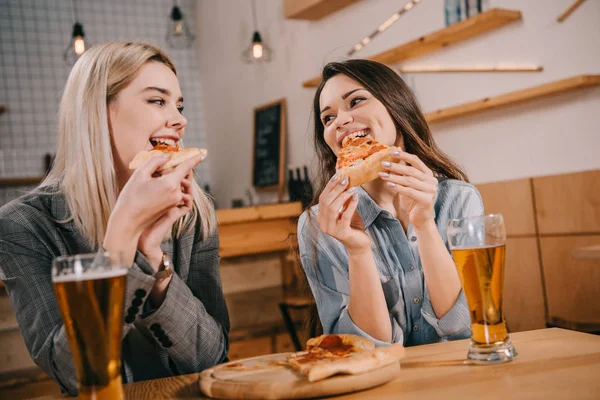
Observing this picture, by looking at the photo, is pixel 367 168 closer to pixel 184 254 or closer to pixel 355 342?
pixel 184 254

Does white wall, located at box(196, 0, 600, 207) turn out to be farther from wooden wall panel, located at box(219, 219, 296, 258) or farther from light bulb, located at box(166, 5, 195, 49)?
wooden wall panel, located at box(219, 219, 296, 258)

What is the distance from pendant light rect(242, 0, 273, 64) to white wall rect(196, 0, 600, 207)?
86 millimetres

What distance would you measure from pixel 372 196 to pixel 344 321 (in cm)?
54

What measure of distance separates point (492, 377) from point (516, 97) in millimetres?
2704

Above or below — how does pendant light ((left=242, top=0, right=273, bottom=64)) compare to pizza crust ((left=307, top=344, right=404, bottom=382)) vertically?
above

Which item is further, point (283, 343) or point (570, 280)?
point (283, 343)

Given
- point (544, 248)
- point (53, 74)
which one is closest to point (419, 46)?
point (544, 248)

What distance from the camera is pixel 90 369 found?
954mm

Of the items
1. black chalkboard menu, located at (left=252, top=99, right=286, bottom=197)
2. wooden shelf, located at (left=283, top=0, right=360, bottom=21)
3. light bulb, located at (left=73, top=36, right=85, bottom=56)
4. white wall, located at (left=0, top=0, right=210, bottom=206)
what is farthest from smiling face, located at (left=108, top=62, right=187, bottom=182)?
white wall, located at (left=0, top=0, right=210, bottom=206)

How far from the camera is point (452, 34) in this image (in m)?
3.73

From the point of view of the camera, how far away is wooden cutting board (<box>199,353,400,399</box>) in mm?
1019

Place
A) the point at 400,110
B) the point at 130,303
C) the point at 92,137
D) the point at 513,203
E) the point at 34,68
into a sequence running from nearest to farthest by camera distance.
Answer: the point at 130,303
the point at 92,137
the point at 400,110
the point at 513,203
the point at 34,68

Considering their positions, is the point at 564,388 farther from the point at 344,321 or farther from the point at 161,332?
the point at 161,332

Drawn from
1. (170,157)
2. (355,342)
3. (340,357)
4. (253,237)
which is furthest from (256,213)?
(340,357)
